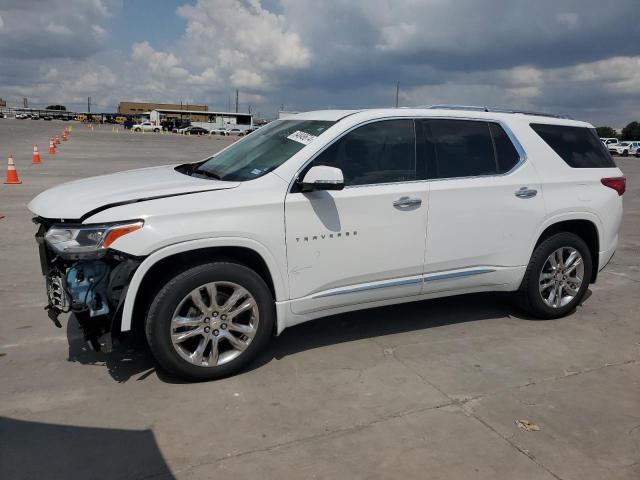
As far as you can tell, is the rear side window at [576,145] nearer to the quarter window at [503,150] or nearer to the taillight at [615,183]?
the taillight at [615,183]

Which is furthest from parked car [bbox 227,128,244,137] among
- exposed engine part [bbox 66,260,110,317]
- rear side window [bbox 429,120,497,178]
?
exposed engine part [bbox 66,260,110,317]

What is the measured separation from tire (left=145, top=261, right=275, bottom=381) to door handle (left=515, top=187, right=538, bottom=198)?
233 centimetres

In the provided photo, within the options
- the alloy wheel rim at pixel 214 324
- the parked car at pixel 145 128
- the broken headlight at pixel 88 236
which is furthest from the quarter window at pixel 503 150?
the parked car at pixel 145 128

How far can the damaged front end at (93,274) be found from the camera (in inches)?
134

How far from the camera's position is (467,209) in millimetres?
4469

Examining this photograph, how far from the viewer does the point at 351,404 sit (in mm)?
3535

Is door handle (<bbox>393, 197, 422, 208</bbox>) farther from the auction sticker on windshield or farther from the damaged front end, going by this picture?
the damaged front end

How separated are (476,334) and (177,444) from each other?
2775 mm

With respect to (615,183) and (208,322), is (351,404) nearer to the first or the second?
(208,322)

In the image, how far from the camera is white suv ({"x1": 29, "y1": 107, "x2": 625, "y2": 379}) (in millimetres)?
3514

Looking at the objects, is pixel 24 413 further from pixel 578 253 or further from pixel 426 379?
Result: pixel 578 253

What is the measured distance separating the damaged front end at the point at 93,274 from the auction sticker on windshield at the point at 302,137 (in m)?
1.38

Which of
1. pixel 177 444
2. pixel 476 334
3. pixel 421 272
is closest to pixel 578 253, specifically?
pixel 476 334

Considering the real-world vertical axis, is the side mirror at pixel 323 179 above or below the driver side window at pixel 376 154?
below
